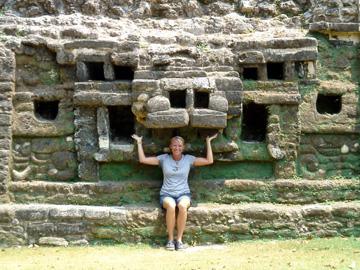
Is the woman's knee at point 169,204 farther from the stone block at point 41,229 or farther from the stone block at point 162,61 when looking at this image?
the stone block at point 162,61

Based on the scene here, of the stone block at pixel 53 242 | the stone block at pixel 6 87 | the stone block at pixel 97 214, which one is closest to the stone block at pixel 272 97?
the stone block at pixel 97 214

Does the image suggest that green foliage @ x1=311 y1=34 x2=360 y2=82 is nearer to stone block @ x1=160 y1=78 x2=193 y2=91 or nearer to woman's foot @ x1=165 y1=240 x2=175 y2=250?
stone block @ x1=160 y1=78 x2=193 y2=91

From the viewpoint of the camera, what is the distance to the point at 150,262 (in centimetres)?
568

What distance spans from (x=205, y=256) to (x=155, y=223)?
903 millimetres

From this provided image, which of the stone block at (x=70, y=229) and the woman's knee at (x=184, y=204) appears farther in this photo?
the stone block at (x=70, y=229)

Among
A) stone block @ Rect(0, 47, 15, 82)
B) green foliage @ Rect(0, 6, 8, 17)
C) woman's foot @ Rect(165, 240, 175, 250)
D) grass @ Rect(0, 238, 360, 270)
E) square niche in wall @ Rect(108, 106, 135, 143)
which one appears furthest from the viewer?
green foliage @ Rect(0, 6, 8, 17)

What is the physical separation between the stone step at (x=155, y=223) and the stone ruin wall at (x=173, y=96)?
59 cm

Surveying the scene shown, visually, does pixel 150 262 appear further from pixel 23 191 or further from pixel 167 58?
pixel 167 58

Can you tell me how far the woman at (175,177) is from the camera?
6.39 m

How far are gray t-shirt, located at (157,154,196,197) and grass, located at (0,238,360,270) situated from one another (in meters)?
0.76

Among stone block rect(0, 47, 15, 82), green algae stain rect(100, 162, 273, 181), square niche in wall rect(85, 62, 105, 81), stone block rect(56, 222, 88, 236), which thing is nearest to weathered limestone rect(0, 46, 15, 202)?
stone block rect(0, 47, 15, 82)

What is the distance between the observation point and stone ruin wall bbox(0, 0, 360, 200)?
690cm

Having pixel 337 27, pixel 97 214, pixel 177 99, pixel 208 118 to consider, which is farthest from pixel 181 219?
pixel 337 27

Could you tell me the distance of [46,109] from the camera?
294 inches
